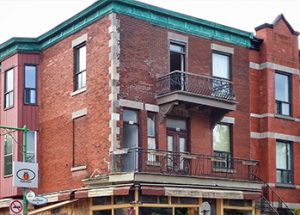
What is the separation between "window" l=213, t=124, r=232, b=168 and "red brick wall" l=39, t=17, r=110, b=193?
18.7 ft

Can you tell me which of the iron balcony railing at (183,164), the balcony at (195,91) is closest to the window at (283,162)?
the iron balcony railing at (183,164)

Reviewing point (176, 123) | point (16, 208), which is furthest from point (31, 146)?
point (176, 123)

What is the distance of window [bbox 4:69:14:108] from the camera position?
108ft

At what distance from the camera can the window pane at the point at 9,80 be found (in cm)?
3281

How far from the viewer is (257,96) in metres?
32.5

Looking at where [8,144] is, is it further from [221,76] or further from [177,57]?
[221,76]

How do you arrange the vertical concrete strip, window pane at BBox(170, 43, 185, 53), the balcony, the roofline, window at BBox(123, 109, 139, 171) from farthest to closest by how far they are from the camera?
the roofline, window pane at BBox(170, 43, 185, 53), the balcony, window at BBox(123, 109, 139, 171), the vertical concrete strip

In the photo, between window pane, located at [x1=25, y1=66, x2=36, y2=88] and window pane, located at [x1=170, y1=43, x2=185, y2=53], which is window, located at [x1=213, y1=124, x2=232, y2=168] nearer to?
window pane, located at [x1=170, y1=43, x2=185, y2=53]

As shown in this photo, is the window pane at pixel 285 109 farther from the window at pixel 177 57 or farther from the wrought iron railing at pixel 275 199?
the window at pixel 177 57

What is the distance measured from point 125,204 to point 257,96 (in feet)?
33.0

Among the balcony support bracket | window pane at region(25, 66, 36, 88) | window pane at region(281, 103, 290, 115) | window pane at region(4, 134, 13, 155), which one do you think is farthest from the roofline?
window pane at region(4, 134, 13, 155)

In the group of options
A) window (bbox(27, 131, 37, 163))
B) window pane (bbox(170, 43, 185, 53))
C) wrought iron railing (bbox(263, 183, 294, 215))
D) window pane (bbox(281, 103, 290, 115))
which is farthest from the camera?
window pane (bbox(281, 103, 290, 115))

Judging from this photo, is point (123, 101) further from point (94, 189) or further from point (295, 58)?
point (295, 58)

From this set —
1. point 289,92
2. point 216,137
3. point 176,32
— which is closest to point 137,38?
point 176,32
